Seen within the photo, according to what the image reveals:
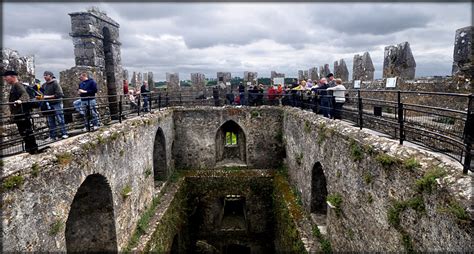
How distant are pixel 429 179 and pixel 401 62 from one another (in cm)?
807

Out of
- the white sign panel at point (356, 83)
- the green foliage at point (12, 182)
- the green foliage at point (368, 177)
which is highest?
the white sign panel at point (356, 83)

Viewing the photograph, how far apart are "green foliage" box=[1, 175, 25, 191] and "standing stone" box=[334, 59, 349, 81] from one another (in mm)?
14366

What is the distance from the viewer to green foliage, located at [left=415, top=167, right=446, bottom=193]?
12.8 feet

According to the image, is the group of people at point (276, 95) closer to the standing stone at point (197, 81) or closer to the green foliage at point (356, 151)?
the standing stone at point (197, 81)

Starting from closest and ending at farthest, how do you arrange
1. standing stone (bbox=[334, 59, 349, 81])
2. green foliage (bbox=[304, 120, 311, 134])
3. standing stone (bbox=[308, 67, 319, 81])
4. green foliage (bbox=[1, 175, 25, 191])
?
green foliage (bbox=[1, 175, 25, 191]) < green foliage (bbox=[304, 120, 311, 134]) < standing stone (bbox=[334, 59, 349, 81]) < standing stone (bbox=[308, 67, 319, 81])

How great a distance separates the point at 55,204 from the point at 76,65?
268 inches

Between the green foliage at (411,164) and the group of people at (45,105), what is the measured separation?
6061 millimetres

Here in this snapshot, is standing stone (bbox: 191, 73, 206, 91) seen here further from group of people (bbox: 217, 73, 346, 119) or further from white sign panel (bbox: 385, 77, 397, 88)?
white sign panel (bbox: 385, 77, 397, 88)

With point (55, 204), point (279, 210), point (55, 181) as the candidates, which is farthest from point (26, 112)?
point (279, 210)

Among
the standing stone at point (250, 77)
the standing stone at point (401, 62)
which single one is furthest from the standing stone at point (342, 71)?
the standing stone at point (250, 77)

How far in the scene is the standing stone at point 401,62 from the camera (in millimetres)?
10578

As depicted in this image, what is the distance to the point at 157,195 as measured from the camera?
40.7 ft

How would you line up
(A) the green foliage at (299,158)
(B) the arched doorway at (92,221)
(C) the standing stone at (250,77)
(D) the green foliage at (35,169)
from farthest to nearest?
(C) the standing stone at (250,77) < (A) the green foliage at (299,158) < (B) the arched doorway at (92,221) < (D) the green foliage at (35,169)

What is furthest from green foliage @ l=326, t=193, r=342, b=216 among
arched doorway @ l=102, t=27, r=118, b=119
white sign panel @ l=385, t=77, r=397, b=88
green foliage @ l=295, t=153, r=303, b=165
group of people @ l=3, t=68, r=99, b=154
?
arched doorway @ l=102, t=27, r=118, b=119
